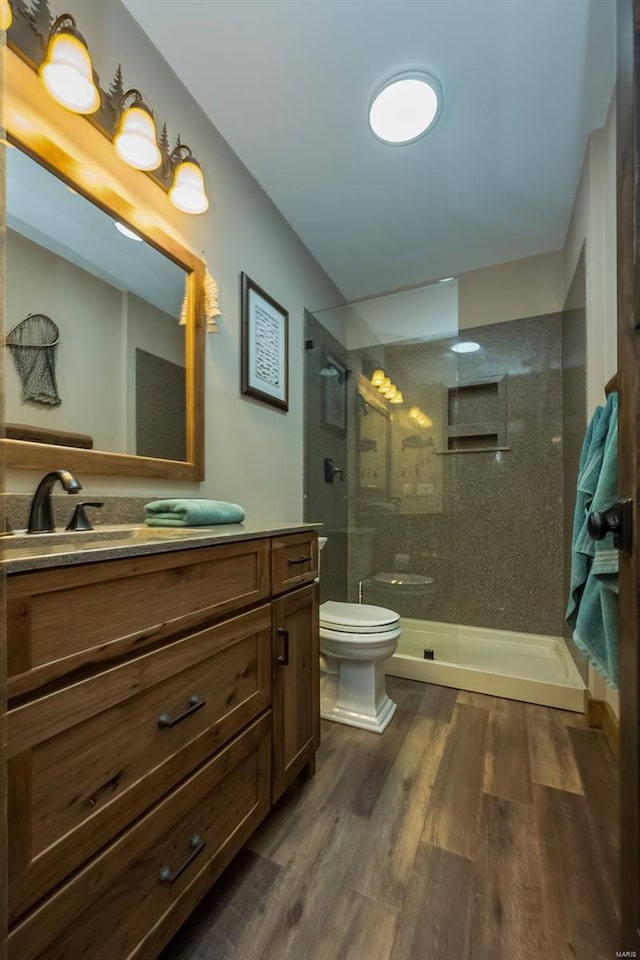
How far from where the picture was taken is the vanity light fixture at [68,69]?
0.97 metres

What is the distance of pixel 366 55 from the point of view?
137 cm

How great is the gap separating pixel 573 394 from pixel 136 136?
2333 millimetres

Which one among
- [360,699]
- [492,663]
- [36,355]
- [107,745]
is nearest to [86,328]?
[36,355]

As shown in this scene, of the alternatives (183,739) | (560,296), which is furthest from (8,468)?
(560,296)

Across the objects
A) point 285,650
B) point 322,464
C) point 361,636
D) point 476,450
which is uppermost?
point 476,450

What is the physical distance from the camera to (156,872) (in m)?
0.77

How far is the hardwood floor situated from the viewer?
0.89 m

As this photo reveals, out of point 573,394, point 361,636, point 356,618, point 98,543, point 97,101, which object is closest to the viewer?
point 98,543

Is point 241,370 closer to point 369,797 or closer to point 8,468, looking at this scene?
point 8,468

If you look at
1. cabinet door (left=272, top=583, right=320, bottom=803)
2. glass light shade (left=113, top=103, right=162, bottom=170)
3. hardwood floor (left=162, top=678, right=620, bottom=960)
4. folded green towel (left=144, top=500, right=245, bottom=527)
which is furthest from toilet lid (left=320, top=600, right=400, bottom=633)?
glass light shade (left=113, top=103, right=162, bottom=170)

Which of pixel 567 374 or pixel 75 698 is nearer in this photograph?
pixel 75 698

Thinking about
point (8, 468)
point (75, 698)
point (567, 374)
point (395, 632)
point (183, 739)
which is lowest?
point (395, 632)

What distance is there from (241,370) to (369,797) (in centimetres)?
173

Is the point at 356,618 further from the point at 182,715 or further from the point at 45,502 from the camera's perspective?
the point at 45,502
